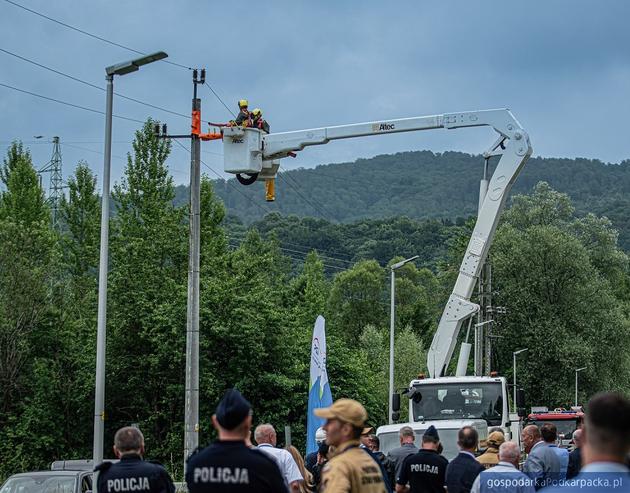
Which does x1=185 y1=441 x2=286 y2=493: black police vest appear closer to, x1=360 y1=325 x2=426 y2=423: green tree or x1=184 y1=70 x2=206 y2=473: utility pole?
x1=184 y1=70 x2=206 y2=473: utility pole

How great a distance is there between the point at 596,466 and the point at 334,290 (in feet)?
326

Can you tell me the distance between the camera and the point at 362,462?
636cm

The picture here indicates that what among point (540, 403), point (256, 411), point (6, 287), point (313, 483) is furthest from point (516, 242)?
point (313, 483)

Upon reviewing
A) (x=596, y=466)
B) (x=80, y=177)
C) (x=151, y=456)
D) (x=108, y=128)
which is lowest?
(x=151, y=456)

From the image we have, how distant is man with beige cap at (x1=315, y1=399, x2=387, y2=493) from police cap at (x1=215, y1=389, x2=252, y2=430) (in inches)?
16.3

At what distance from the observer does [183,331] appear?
4222 centimetres

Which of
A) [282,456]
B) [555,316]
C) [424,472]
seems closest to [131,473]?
[282,456]

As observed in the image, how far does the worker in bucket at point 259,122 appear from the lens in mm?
25000

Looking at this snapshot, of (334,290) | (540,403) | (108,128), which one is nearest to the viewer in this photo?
(108,128)

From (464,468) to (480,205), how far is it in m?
16.0

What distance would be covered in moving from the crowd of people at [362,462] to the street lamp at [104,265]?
→ 9.63 m

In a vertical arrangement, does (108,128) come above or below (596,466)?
above

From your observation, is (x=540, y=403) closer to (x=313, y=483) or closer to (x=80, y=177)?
(x=80, y=177)

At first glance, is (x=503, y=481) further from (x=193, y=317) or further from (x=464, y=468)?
(x=193, y=317)
